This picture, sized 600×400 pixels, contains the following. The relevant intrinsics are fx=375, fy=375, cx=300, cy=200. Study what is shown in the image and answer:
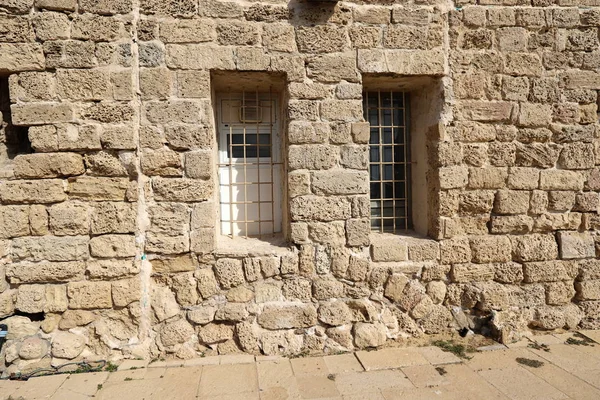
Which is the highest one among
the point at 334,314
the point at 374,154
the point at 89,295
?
the point at 374,154

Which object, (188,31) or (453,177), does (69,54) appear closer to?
(188,31)

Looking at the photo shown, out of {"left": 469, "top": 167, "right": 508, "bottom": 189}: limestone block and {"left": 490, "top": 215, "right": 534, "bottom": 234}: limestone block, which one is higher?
{"left": 469, "top": 167, "right": 508, "bottom": 189}: limestone block

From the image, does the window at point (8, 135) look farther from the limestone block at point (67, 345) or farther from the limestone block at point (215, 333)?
the limestone block at point (215, 333)

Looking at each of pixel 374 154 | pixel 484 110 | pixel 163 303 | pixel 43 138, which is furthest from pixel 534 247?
pixel 43 138

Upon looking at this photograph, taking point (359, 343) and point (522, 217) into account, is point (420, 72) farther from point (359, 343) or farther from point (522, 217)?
point (359, 343)

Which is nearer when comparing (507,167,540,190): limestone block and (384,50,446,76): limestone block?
(384,50,446,76): limestone block

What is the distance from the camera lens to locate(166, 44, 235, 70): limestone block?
302 centimetres

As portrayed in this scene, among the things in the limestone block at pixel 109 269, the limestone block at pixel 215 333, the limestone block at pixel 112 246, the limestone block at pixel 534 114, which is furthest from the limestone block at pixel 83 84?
the limestone block at pixel 534 114

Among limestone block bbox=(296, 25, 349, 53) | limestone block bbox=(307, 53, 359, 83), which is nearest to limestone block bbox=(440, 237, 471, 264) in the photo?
limestone block bbox=(307, 53, 359, 83)

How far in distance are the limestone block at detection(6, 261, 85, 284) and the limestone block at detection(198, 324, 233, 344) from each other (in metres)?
1.07

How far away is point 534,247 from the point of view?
11.4 feet

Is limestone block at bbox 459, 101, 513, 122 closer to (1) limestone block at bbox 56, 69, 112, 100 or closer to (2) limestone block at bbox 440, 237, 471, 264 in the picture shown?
(2) limestone block at bbox 440, 237, 471, 264

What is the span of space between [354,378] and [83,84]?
10.1ft

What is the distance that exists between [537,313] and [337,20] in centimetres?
321
